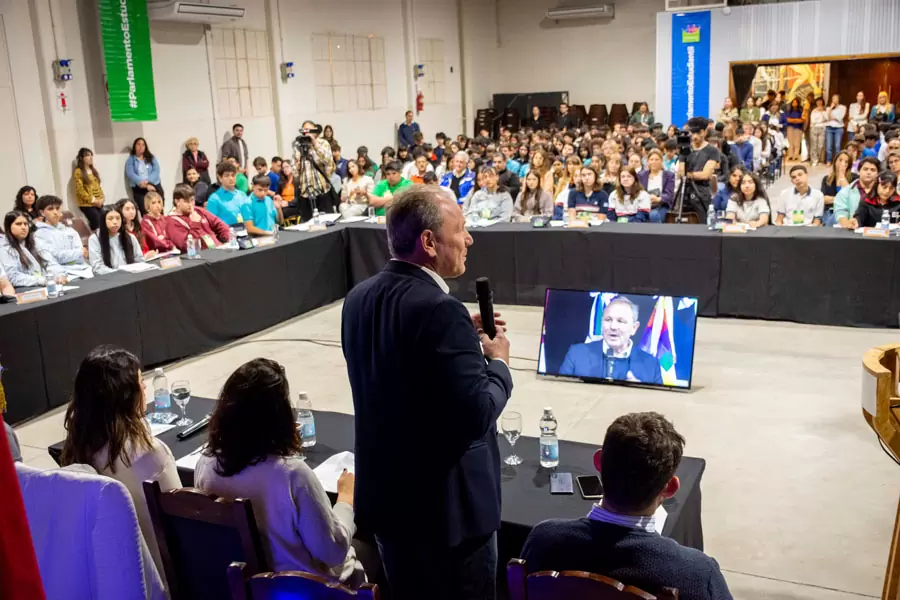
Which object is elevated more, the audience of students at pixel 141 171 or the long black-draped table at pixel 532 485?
the audience of students at pixel 141 171

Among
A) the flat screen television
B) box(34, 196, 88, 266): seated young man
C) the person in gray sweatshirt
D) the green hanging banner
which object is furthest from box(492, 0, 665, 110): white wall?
the flat screen television

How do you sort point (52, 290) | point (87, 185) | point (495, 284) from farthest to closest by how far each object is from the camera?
1. point (87, 185)
2. point (495, 284)
3. point (52, 290)

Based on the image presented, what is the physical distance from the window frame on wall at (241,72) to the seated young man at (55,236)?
641cm

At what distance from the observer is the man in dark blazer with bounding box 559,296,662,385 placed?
5180 mm

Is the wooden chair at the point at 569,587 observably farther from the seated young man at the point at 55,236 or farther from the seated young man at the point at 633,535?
the seated young man at the point at 55,236

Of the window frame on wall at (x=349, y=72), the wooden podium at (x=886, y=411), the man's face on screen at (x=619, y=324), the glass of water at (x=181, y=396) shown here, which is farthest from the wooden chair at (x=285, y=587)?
the window frame on wall at (x=349, y=72)

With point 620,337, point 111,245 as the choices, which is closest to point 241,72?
point 111,245

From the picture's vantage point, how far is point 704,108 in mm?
18078

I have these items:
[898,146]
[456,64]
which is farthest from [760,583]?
[456,64]

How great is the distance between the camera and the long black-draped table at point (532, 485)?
2543 mm

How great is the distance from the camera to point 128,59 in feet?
36.8

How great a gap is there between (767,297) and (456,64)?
45.0ft

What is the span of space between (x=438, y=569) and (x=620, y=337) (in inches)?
135

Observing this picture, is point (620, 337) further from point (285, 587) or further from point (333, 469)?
point (285, 587)
